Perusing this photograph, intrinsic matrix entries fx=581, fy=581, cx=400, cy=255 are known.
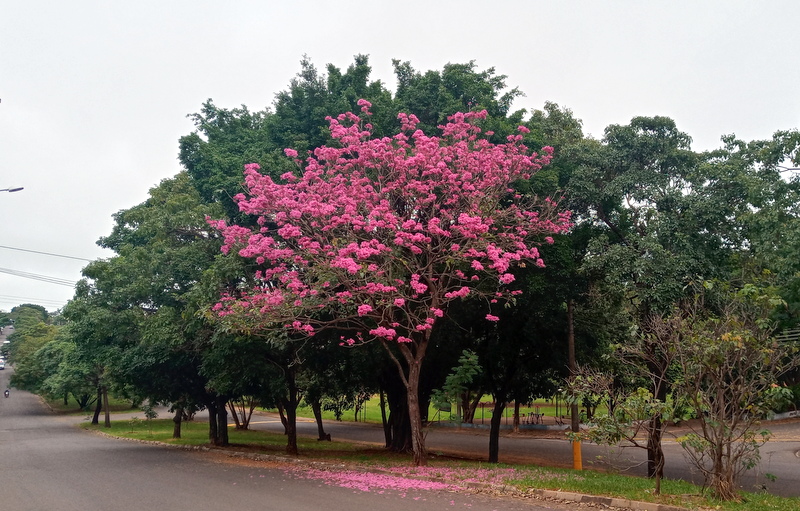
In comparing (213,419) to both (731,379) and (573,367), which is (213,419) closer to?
(573,367)

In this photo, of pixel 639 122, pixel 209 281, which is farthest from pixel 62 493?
pixel 639 122

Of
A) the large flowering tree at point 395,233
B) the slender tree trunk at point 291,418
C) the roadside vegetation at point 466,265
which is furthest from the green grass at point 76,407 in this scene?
the large flowering tree at point 395,233

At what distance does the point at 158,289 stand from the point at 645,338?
→ 1319cm

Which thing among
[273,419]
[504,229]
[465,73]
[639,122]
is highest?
[465,73]

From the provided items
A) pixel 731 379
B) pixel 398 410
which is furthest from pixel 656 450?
pixel 398 410

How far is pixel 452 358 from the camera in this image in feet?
57.1

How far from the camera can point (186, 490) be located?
11.0m

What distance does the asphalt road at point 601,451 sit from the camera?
13.6m

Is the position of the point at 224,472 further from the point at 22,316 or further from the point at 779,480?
the point at 22,316

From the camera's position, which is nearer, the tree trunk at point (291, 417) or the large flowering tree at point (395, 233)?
the large flowering tree at point (395, 233)

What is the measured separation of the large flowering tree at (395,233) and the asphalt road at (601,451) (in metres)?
4.57

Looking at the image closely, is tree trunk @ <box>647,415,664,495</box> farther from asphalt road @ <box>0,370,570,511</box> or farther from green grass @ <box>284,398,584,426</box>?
green grass @ <box>284,398,584,426</box>

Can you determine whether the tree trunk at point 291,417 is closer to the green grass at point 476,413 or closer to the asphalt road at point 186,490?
the asphalt road at point 186,490

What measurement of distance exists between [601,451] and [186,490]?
1652cm
